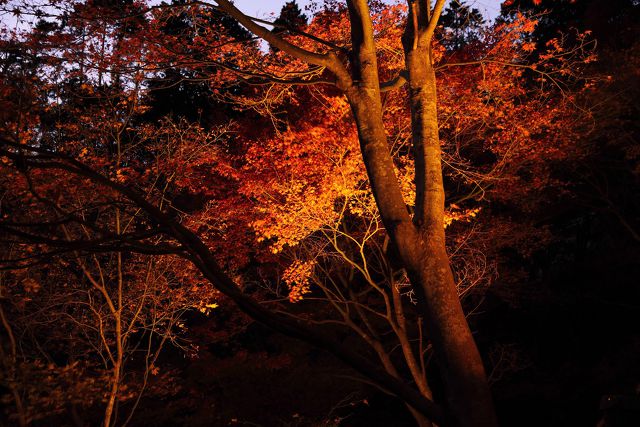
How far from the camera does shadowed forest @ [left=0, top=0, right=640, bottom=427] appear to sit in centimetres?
473

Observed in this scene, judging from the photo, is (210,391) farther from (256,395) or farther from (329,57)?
(329,57)

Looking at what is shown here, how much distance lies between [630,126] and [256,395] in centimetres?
1535

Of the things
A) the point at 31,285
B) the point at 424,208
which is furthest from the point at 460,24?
the point at 31,285

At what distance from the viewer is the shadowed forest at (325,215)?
4730 millimetres

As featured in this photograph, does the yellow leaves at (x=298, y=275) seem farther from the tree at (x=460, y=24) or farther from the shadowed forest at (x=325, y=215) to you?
the tree at (x=460, y=24)

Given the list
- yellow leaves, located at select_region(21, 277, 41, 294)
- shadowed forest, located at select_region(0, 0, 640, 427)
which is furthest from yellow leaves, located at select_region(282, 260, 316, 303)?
yellow leaves, located at select_region(21, 277, 41, 294)

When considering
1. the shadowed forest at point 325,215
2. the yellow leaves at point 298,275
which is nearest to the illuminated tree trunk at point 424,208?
the shadowed forest at point 325,215

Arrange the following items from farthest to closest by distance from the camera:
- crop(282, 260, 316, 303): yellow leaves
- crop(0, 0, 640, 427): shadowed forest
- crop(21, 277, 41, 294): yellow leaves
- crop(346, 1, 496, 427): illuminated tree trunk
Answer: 1. crop(282, 260, 316, 303): yellow leaves
2. crop(21, 277, 41, 294): yellow leaves
3. crop(0, 0, 640, 427): shadowed forest
4. crop(346, 1, 496, 427): illuminated tree trunk

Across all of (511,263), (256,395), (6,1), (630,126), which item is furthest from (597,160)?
(6,1)

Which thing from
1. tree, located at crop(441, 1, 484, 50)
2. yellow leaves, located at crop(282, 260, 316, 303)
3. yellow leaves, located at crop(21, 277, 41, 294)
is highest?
tree, located at crop(441, 1, 484, 50)

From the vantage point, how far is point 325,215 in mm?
11453

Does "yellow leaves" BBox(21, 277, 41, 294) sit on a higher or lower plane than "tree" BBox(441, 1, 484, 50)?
lower

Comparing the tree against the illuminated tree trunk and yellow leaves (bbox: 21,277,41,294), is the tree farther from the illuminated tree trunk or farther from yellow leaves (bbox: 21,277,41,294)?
yellow leaves (bbox: 21,277,41,294)

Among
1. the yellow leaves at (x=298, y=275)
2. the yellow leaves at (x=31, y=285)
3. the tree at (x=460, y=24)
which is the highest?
the tree at (x=460, y=24)
